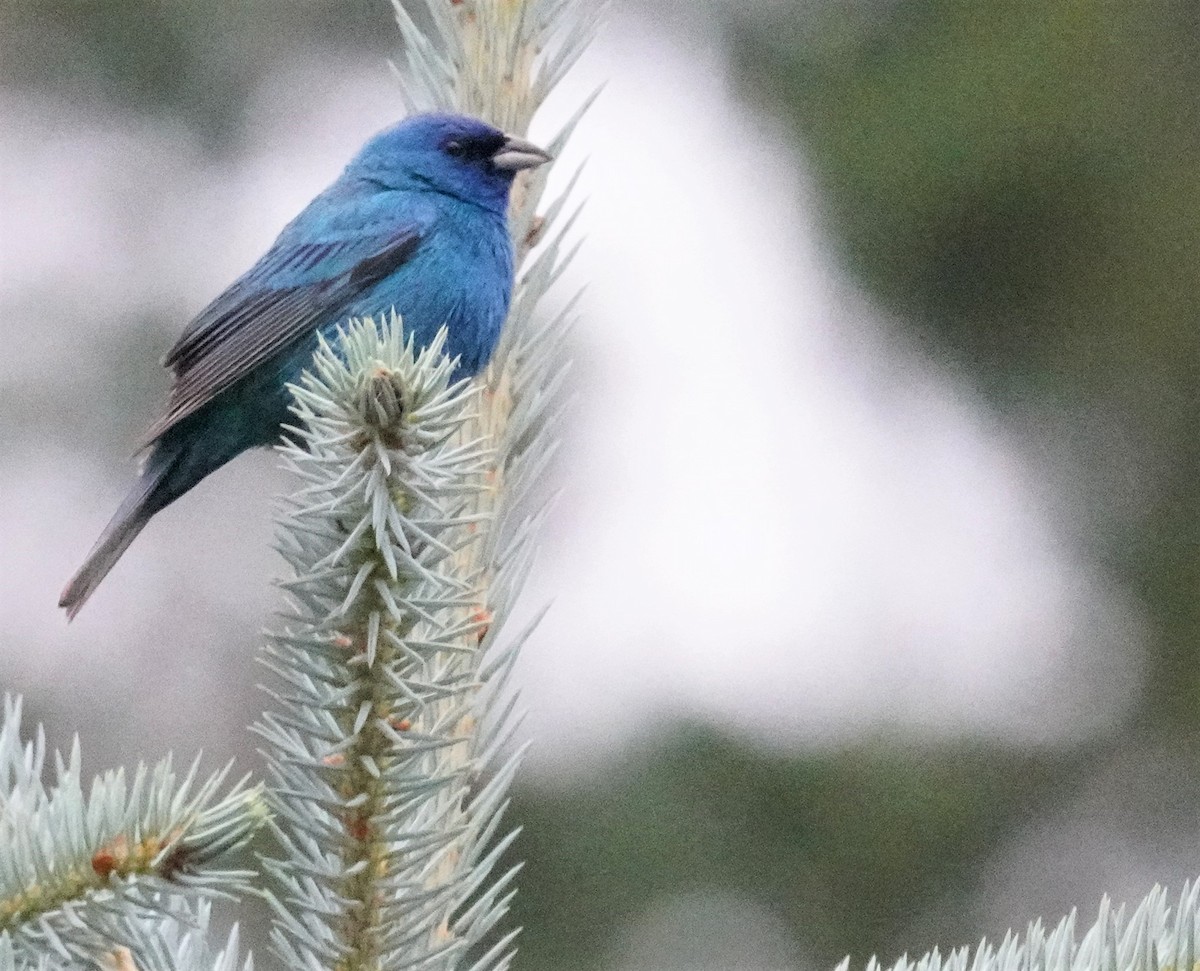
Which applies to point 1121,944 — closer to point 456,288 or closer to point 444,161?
point 456,288

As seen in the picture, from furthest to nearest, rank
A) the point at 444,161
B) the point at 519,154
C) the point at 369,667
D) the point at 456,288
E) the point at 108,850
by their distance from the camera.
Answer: the point at 444,161 < the point at 456,288 < the point at 519,154 < the point at 369,667 < the point at 108,850

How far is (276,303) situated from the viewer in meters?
3.30

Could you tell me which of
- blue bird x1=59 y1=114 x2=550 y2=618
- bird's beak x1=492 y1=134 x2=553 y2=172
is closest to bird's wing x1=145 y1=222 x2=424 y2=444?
blue bird x1=59 y1=114 x2=550 y2=618

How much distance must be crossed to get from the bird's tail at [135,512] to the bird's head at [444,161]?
80 cm

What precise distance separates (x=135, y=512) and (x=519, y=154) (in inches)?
48.8

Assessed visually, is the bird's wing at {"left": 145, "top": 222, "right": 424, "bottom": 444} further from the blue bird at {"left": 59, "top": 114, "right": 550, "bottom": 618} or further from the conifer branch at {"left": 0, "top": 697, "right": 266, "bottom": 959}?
the conifer branch at {"left": 0, "top": 697, "right": 266, "bottom": 959}

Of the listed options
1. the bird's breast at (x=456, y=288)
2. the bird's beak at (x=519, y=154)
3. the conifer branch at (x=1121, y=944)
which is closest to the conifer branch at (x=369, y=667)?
the conifer branch at (x=1121, y=944)

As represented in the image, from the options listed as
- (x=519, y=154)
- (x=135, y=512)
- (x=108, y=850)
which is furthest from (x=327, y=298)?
(x=108, y=850)

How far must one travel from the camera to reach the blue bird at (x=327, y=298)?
9.91 feet

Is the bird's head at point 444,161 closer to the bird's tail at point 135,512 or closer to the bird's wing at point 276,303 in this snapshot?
the bird's wing at point 276,303

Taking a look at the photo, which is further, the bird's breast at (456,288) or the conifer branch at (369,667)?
the bird's breast at (456,288)

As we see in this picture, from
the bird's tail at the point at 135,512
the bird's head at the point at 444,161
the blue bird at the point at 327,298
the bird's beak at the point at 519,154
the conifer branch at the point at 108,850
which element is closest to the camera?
the conifer branch at the point at 108,850

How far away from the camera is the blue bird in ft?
9.91

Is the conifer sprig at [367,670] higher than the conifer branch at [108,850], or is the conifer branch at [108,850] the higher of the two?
the conifer sprig at [367,670]
